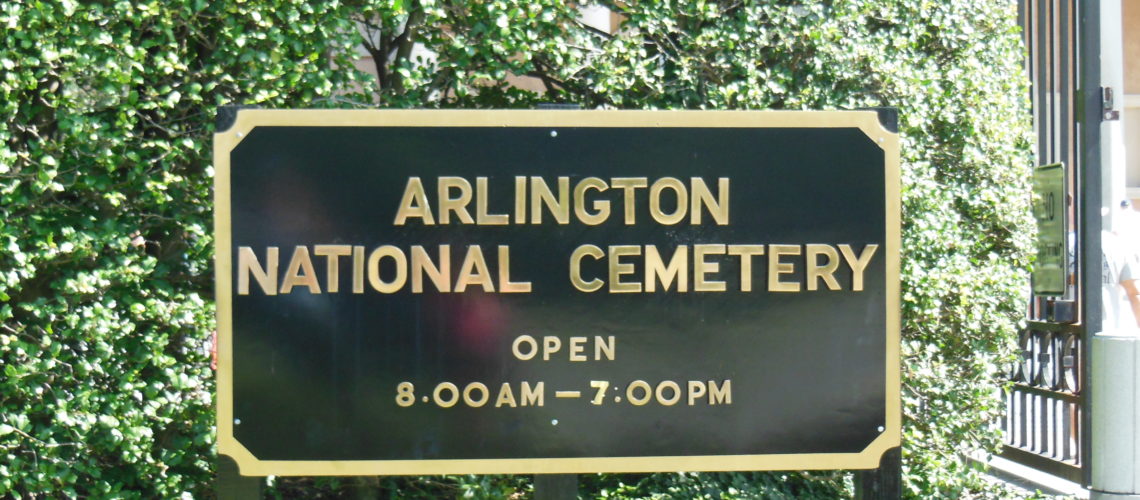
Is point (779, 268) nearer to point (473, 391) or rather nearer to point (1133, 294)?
point (473, 391)

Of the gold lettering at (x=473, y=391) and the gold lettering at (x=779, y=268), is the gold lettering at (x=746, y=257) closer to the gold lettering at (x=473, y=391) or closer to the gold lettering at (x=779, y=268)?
the gold lettering at (x=779, y=268)

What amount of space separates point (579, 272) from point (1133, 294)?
22.8 ft

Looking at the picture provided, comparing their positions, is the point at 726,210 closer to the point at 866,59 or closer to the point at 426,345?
the point at 426,345

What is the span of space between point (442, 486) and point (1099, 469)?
3.53m

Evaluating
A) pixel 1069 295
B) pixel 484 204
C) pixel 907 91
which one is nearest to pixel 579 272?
pixel 484 204

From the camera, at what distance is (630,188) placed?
3689mm

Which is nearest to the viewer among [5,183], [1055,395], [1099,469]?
[5,183]

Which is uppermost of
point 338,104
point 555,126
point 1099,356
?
point 338,104

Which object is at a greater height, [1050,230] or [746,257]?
[1050,230]

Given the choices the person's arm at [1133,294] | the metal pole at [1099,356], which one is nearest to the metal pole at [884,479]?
the metal pole at [1099,356]

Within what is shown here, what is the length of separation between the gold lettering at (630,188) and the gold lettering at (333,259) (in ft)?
2.87

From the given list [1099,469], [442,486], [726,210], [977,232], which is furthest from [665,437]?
[1099,469]

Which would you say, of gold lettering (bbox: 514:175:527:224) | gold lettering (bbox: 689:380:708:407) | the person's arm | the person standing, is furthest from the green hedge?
the person's arm

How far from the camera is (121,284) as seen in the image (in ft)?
15.9
